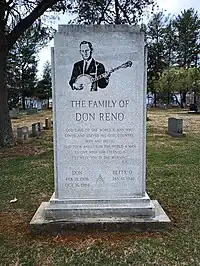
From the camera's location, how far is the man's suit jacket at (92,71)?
15.3 ft

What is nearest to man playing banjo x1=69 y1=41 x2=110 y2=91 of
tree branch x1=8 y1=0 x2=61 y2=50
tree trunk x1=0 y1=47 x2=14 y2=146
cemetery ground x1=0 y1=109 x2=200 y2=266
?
cemetery ground x1=0 y1=109 x2=200 y2=266

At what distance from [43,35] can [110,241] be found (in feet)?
39.0

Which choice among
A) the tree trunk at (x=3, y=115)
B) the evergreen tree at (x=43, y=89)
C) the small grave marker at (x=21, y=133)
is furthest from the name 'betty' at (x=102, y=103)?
the evergreen tree at (x=43, y=89)

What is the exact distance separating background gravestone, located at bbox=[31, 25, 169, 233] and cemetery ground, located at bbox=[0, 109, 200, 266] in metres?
0.29

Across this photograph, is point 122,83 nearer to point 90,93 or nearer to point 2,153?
point 90,93

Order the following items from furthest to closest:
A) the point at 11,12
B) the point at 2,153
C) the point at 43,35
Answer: the point at 43,35 < the point at 11,12 < the point at 2,153

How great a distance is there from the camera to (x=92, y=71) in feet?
15.3

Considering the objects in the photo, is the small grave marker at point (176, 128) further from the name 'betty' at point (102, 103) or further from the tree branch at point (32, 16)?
the name 'betty' at point (102, 103)

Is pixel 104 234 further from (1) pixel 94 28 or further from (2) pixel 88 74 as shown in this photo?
(1) pixel 94 28

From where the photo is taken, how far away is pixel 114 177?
16.1 ft

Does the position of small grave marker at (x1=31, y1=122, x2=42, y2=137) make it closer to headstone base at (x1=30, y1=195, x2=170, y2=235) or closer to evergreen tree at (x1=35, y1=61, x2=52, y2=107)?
headstone base at (x1=30, y1=195, x2=170, y2=235)

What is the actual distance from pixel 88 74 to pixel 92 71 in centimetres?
6

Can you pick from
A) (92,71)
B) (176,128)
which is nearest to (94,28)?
(92,71)

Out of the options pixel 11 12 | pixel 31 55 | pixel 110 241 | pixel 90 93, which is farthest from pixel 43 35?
pixel 31 55
